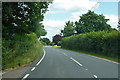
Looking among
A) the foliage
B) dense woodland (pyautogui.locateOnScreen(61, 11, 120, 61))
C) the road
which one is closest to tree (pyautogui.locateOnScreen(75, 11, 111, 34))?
dense woodland (pyautogui.locateOnScreen(61, 11, 120, 61))

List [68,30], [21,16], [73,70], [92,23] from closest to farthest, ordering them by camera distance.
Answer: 1. [73,70]
2. [21,16]
3. [92,23]
4. [68,30]

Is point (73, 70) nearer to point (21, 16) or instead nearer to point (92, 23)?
point (21, 16)

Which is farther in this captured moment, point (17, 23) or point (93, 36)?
point (93, 36)

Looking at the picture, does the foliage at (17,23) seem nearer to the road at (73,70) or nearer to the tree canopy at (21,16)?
the tree canopy at (21,16)

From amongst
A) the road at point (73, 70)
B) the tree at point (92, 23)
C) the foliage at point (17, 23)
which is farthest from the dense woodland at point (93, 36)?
the foliage at point (17, 23)

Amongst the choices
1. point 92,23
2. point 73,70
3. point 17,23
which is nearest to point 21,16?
point 17,23

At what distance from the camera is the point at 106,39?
19297 millimetres

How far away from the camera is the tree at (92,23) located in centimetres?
5341

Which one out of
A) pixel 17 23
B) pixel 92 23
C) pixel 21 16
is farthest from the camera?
pixel 92 23

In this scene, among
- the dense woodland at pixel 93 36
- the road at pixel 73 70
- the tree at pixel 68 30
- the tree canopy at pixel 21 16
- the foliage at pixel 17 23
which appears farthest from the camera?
the tree at pixel 68 30

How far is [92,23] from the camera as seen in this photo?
54.0m

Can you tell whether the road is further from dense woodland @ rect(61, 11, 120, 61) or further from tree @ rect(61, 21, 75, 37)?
tree @ rect(61, 21, 75, 37)

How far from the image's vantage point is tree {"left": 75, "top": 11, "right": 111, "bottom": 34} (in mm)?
53406

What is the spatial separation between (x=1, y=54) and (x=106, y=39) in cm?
1458
